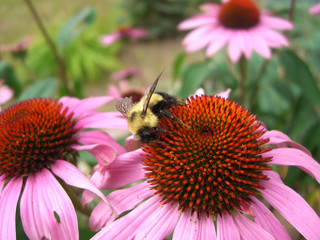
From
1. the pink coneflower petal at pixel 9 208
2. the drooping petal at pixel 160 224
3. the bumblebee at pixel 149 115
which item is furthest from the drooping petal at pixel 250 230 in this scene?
the pink coneflower petal at pixel 9 208

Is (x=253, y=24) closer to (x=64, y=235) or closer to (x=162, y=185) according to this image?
(x=162, y=185)

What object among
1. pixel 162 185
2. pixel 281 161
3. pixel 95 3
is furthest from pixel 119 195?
pixel 95 3

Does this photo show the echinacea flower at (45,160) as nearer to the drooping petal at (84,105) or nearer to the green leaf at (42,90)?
the drooping petal at (84,105)

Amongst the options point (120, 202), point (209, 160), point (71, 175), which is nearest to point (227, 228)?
point (209, 160)

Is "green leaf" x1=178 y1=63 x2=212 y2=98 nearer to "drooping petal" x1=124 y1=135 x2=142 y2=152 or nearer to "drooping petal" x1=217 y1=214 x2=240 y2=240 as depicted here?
"drooping petal" x1=124 y1=135 x2=142 y2=152

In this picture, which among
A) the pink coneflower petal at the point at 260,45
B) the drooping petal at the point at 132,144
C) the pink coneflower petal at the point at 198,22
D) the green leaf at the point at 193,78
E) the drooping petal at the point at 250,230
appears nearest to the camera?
the drooping petal at the point at 250,230

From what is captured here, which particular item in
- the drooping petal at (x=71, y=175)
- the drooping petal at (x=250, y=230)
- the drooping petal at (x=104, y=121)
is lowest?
the drooping petal at (x=250, y=230)

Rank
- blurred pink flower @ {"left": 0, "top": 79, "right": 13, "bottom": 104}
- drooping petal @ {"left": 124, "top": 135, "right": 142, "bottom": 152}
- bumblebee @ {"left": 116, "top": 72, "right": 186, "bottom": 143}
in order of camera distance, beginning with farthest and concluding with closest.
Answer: blurred pink flower @ {"left": 0, "top": 79, "right": 13, "bottom": 104} → drooping petal @ {"left": 124, "top": 135, "right": 142, "bottom": 152} → bumblebee @ {"left": 116, "top": 72, "right": 186, "bottom": 143}

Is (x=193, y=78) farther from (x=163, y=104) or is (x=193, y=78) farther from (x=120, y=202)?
(x=120, y=202)

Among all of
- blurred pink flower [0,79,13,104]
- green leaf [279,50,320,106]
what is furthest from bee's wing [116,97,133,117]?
green leaf [279,50,320,106]
